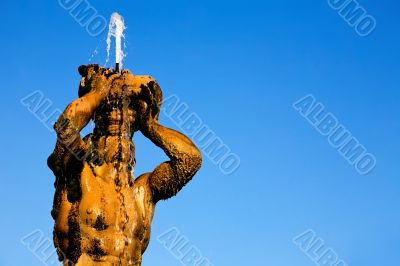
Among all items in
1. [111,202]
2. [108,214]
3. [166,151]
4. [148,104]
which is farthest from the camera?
[148,104]

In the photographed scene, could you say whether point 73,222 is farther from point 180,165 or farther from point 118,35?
point 118,35

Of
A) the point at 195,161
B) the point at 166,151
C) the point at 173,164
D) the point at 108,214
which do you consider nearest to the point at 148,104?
the point at 166,151

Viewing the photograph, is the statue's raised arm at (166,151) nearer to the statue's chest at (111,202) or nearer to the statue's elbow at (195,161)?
the statue's elbow at (195,161)

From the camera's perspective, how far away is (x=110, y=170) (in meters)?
9.66

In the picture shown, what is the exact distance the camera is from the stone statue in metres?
9.23

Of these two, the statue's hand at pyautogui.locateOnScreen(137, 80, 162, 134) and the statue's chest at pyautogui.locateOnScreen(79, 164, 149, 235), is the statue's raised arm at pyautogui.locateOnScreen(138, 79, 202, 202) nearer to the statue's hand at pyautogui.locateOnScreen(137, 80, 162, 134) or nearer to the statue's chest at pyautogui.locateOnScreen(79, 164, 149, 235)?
the statue's hand at pyautogui.locateOnScreen(137, 80, 162, 134)

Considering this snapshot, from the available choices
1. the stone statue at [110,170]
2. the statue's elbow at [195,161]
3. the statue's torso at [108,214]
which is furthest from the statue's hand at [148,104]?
the statue's elbow at [195,161]

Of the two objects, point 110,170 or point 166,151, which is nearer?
point 110,170

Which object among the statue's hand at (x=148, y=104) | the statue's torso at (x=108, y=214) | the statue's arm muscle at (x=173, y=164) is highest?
the statue's hand at (x=148, y=104)

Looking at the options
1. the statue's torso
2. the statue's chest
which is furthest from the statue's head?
the statue's chest

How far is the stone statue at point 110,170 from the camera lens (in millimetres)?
9227

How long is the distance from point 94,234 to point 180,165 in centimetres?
142

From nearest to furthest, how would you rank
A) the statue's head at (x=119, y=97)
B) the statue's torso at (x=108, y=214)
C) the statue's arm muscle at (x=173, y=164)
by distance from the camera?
the statue's torso at (x=108, y=214), the statue's arm muscle at (x=173, y=164), the statue's head at (x=119, y=97)

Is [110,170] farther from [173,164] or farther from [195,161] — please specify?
[195,161]
